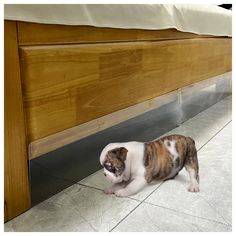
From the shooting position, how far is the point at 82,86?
79cm

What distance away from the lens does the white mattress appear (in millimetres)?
645

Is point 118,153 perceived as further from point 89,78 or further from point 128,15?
point 128,15

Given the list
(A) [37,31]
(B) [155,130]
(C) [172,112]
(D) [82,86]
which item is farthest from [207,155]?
(A) [37,31]

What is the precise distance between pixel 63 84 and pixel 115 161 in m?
0.21

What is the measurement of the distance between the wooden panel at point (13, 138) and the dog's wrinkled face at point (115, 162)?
0.18m

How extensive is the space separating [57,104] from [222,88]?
1424 millimetres

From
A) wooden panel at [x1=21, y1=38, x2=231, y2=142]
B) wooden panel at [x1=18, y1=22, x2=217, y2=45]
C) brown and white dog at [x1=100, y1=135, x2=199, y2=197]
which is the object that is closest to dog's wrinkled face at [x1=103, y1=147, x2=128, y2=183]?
brown and white dog at [x1=100, y1=135, x2=199, y2=197]

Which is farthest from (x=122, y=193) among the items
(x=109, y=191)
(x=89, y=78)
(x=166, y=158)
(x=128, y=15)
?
(x=128, y=15)

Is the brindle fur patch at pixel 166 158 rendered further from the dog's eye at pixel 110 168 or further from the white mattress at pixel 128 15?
the white mattress at pixel 128 15

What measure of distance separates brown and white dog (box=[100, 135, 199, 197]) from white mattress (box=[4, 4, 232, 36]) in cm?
30

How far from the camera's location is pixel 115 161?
2.51 ft

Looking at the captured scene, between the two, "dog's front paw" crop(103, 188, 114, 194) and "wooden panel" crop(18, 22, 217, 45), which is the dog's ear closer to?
"dog's front paw" crop(103, 188, 114, 194)

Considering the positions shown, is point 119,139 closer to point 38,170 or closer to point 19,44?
point 38,170

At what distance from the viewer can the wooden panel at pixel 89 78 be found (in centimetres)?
69
